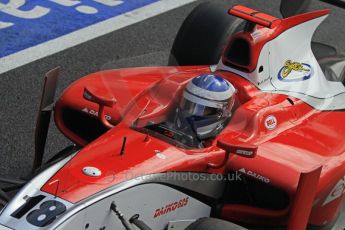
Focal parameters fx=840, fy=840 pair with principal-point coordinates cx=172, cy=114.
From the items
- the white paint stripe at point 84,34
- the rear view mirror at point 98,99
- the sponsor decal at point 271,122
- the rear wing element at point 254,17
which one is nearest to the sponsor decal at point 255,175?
the sponsor decal at point 271,122

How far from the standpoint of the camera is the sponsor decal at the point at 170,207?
3.67 meters

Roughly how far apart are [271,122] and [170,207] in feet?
2.53

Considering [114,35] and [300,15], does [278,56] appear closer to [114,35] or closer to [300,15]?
[300,15]

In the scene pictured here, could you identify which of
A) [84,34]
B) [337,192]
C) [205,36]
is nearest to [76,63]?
[84,34]

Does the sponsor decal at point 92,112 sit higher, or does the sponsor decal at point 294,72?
the sponsor decal at point 294,72

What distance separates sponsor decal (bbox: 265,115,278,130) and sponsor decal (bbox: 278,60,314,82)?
1.14ft

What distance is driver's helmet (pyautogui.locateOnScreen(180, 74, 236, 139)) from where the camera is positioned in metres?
3.89

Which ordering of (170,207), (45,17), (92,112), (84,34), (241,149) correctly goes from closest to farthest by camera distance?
(241,149) → (170,207) → (92,112) → (84,34) → (45,17)

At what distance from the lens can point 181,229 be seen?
3.81m

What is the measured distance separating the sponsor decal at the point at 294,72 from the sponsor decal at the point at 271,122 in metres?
0.35

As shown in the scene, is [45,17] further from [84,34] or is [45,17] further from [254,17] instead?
[254,17]

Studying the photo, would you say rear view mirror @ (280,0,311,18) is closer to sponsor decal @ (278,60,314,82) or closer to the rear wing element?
sponsor decal @ (278,60,314,82)

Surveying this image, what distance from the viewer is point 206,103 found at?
12.7 ft

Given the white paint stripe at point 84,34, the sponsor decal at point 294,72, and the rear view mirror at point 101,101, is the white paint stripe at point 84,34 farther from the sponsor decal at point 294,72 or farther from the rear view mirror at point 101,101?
the sponsor decal at point 294,72
